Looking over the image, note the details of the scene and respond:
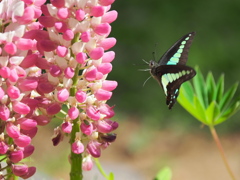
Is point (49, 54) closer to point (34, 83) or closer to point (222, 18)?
point (34, 83)

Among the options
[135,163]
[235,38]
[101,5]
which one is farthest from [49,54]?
[235,38]

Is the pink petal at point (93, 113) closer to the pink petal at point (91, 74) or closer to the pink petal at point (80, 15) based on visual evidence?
the pink petal at point (91, 74)

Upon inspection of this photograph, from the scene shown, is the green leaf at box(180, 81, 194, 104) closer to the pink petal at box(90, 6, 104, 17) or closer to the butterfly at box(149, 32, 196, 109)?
the butterfly at box(149, 32, 196, 109)

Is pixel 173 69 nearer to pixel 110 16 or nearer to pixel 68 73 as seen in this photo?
pixel 110 16

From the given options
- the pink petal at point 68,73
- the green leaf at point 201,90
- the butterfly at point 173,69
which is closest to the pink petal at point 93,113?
the pink petal at point 68,73

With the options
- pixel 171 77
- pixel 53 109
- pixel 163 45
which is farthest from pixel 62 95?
pixel 163 45
